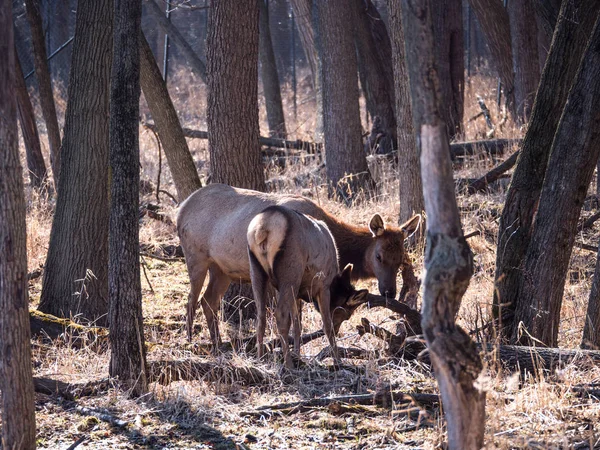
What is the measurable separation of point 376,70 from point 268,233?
993 cm

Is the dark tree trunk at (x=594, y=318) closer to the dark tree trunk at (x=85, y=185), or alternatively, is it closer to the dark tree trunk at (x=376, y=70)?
the dark tree trunk at (x=85, y=185)

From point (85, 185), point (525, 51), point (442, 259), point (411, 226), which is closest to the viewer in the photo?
point (442, 259)

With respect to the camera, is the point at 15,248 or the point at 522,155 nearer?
the point at 15,248

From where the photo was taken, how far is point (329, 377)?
654 centimetres

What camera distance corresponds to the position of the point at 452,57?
1653 cm

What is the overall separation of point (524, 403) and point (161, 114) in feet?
18.9

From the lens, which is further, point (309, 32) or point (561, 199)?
point (309, 32)

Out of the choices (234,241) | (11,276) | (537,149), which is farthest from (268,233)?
(11,276)

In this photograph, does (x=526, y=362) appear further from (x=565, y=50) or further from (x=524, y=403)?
(x=565, y=50)

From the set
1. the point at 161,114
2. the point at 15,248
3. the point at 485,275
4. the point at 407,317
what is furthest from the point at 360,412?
the point at 161,114

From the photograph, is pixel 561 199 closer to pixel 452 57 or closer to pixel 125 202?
pixel 125 202

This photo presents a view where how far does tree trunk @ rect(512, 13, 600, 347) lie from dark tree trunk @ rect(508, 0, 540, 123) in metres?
9.15

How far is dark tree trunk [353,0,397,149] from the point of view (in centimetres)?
1584

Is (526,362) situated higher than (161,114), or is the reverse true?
(161,114)
